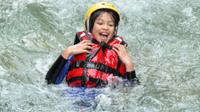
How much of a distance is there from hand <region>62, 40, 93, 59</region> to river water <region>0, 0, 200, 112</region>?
41cm

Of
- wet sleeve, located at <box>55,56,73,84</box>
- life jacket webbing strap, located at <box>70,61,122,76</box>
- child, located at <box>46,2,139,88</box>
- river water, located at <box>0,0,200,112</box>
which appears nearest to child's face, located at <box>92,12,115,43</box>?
child, located at <box>46,2,139,88</box>

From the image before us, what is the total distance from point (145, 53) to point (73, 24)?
1.63 meters

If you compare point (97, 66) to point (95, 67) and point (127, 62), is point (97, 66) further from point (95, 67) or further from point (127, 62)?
point (127, 62)

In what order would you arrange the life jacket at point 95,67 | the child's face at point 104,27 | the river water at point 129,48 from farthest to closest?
the child's face at point 104,27, the life jacket at point 95,67, the river water at point 129,48

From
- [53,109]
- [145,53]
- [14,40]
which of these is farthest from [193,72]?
[14,40]

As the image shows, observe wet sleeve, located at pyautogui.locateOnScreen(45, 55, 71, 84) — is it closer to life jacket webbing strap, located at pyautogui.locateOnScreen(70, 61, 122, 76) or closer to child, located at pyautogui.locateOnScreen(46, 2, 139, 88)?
child, located at pyautogui.locateOnScreen(46, 2, 139, 88)

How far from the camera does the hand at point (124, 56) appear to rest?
5777 mm

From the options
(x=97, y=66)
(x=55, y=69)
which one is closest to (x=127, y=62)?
(x=97, y=66)

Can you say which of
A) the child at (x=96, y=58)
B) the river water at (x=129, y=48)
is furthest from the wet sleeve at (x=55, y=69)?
the river water at (x=129, y=48)

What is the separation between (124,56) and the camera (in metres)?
5.86

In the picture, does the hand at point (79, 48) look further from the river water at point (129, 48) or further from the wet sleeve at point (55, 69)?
the river water at point (129, 48)

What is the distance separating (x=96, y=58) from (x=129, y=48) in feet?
7.66

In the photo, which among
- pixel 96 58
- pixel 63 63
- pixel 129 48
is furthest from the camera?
pixel 129 48

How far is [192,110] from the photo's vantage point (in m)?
5.38
